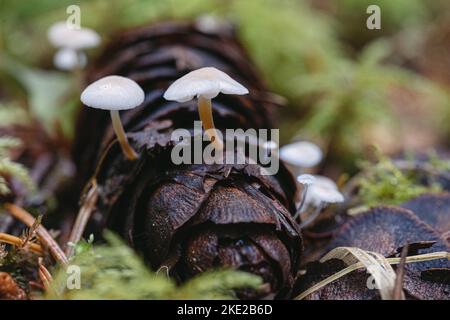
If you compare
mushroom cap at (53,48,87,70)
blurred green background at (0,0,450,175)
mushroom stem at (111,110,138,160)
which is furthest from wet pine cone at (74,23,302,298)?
blurred green background at (0,0,450,175)

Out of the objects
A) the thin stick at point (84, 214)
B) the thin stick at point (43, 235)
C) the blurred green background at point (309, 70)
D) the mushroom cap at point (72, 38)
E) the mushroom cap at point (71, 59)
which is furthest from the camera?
the blurred green background at point (309, 70)

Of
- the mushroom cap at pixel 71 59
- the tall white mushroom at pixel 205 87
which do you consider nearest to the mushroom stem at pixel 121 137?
the tall white mushroom at pixel 205 87

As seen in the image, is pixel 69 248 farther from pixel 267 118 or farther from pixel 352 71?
pixel 352 71

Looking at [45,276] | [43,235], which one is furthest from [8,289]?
[43,235]

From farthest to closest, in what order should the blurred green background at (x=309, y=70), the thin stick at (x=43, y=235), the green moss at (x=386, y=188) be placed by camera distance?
the blurred green background at (x=309, y=70), the green moss at (x=386, y=188), the thin stick at (x=43, y=235)

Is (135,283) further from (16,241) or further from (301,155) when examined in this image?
(301,155)

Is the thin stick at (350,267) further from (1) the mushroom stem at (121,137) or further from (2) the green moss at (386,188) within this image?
(1) the mushroom stem at (121,137)
